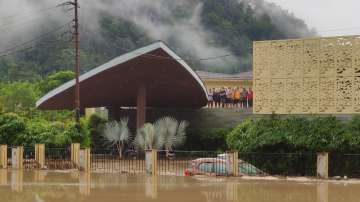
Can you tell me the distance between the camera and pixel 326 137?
62.2 feet

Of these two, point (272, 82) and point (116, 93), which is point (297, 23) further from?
point (272, 82)

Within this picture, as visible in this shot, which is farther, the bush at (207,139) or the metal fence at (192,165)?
the bush at (207,139)

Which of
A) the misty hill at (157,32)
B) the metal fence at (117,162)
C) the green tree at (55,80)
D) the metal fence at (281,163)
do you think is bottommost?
the metal fence at (117,162)

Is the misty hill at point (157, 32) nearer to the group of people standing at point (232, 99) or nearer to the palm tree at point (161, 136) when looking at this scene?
the group of people standing at point (232, 99)

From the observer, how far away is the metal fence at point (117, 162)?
2298 cm

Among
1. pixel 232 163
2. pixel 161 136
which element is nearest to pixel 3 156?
pixel 161 136

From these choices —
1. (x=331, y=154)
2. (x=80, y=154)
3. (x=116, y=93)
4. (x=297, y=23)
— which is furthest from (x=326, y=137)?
(x=297, y=23)

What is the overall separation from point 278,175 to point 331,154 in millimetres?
1814

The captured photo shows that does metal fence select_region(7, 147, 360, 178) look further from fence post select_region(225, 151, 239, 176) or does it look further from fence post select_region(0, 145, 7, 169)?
fence post select_region(0, 145, 7, 169)

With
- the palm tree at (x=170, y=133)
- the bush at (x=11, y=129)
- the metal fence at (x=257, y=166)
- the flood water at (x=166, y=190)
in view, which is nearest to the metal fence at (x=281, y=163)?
the metal fence at (x=257, y=166)

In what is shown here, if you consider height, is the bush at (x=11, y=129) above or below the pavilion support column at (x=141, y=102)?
below

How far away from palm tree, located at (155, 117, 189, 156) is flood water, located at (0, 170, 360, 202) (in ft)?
26.3

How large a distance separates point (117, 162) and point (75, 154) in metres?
3.49

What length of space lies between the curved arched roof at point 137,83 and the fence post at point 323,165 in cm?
953
